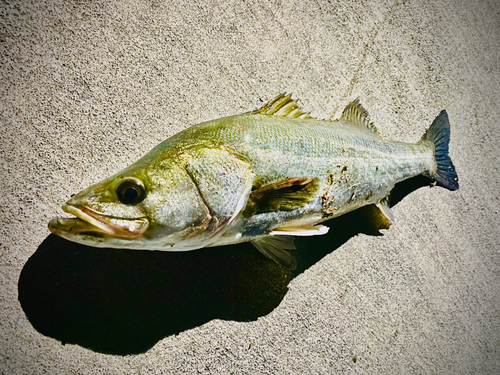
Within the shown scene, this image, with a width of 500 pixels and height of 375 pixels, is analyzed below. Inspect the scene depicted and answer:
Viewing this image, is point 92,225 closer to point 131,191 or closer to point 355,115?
point 131,191

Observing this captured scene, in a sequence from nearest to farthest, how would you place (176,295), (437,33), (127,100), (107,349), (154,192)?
1. (154,192)
2. (107,349)
3. (176,295)
4. (127,100)
5. (437,33)

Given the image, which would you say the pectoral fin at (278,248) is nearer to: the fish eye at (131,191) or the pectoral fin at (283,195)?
the pectoral fin at (283,195)

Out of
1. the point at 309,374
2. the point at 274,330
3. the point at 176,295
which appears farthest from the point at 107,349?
the point at 309,374

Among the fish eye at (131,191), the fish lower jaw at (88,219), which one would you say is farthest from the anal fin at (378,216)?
the fish lower jaw at (88,219)

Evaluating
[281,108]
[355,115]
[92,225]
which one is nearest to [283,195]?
[281,108]

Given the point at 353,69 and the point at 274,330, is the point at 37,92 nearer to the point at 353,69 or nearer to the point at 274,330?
the point at 274,330

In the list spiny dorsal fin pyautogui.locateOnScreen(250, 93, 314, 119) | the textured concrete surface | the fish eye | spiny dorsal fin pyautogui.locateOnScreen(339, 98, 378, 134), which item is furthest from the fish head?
spiny dorsal fin pyautogui.locateOnScreen(339, 98, 378, 134)
